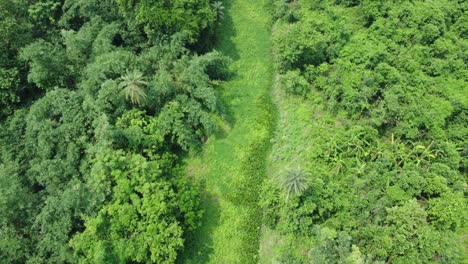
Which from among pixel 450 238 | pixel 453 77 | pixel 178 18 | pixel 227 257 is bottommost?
pixel 227 257

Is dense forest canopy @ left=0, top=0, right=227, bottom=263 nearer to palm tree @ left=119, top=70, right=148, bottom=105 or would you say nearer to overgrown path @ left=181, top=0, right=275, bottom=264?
palm tree @ left=119, top=70, right=148, bottom=105

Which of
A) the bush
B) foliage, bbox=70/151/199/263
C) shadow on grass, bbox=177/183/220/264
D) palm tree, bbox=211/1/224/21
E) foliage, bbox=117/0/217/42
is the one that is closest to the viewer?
foliage, bbox=70/151/199/263

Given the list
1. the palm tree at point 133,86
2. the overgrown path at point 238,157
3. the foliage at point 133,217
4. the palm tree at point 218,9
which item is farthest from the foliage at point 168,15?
the foliage at point 133,217

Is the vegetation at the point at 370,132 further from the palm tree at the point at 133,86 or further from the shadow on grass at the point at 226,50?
the palm tree at the point at 133,86

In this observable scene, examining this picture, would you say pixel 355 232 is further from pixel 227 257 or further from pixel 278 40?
pixel 278 40


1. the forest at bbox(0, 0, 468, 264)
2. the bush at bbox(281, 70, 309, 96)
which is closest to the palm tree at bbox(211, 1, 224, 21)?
the forest at bbox(0, 0, 468, 264)

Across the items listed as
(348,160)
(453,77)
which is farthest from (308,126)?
(453,77)
